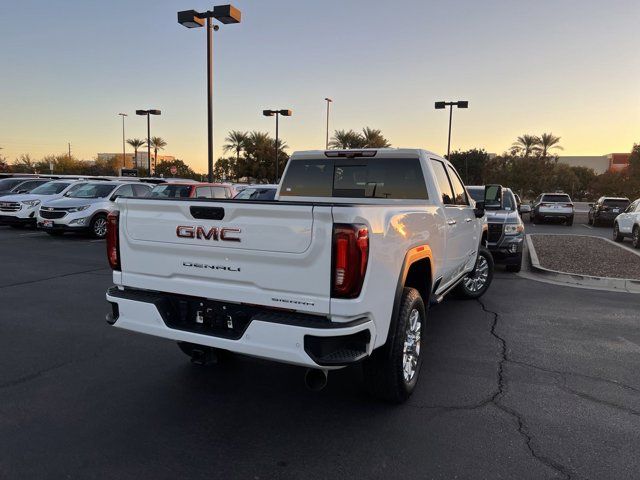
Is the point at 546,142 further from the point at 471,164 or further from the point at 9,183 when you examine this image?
the point at 9,183

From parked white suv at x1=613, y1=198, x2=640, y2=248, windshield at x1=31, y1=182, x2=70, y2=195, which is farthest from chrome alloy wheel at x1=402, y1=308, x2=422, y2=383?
windshield at x1=31, y1=182, x2=70, y2=195

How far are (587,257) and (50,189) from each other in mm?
18113

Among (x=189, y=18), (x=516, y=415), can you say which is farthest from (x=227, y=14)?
(x=516, y=415)

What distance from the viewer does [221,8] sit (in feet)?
46.9

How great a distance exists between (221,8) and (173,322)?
1339 centimetres

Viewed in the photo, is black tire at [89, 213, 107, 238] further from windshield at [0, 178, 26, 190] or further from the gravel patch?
the gravel patch

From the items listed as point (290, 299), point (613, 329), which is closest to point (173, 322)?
point (290, 299)

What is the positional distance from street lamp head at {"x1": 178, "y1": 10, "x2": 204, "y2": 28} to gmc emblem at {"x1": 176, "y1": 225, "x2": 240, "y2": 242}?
44.5ft

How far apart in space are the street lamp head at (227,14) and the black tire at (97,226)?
7.14 m

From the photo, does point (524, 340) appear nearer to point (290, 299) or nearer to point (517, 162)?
point (290, 299)

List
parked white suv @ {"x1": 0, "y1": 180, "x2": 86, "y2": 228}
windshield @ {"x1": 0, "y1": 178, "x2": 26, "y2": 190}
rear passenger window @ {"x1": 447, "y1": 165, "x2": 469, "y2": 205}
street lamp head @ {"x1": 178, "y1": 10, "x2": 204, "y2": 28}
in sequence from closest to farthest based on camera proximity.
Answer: rear passenger window @ {"x1": 447, "y1": 165, "x2": 469, "y2": 205}, street lamp head @ {"x1": 178, "y1": 10, "x2": 204, "y2": 28}, parked white suv @ {"x1": 0, "y1": 180, "x2": 86, "y2": 228}, windshield @ {"x1": 0, "y1": 178, "x2": 26, "y2": 190}

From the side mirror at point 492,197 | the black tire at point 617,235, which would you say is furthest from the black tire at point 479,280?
the black tire at point 617,235

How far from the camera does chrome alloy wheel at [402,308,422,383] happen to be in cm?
377

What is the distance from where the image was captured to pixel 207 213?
3.21 metres
